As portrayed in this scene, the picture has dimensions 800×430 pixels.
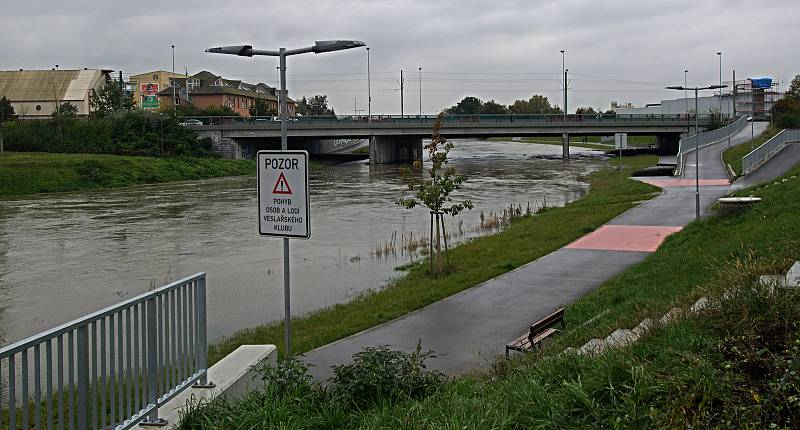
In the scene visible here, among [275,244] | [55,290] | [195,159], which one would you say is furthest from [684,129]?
[55,290]

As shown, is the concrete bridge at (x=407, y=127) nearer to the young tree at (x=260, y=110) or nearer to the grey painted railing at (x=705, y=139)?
the grey painted railing at (x=705, y=139)

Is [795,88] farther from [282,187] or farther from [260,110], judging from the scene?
[282,187]

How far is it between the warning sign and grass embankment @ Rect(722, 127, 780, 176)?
129ft

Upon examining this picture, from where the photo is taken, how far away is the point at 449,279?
57.4 ft

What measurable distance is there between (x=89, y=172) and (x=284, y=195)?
178ft

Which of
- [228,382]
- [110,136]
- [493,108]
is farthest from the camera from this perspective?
[493,108]

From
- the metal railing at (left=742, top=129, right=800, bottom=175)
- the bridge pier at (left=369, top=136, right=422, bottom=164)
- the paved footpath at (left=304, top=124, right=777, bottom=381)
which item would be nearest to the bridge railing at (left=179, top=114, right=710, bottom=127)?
the bridge pier at (left=369, top=136, right=422, bottom=164)

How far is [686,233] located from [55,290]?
14976mm

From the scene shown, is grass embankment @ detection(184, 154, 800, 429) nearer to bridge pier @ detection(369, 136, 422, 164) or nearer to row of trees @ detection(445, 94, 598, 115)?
bridge pier @ detection(369, 136, 422, 164)

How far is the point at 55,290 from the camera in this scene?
63.2 feet

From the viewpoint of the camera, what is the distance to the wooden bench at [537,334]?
400 inches

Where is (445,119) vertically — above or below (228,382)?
above

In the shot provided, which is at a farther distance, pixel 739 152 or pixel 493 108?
pixel 493 108

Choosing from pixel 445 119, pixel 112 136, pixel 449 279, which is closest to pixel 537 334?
pixel 449 279
